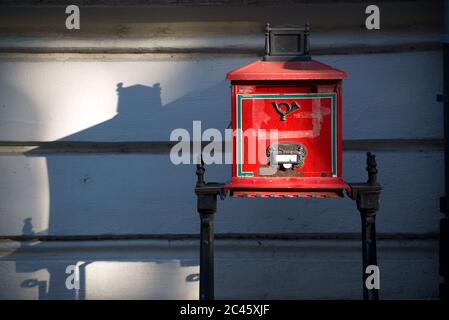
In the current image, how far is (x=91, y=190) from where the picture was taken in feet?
13.9

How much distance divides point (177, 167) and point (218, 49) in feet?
2.00

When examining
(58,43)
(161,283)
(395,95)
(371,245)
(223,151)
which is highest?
(58,43)

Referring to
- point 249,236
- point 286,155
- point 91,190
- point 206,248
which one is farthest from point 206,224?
point 91,190

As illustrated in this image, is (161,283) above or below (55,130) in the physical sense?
below

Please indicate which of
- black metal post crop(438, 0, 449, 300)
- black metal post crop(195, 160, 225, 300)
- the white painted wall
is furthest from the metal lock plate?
black metal post crop(438, 0, 449, 300)

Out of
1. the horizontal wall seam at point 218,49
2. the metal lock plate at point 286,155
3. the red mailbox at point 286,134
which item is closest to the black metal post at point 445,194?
the horizontal wall seam at point 218,49

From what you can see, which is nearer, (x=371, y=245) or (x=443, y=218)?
(x=371, y=245)

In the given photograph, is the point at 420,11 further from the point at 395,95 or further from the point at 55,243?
the point at 55,243

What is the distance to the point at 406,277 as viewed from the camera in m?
4.17

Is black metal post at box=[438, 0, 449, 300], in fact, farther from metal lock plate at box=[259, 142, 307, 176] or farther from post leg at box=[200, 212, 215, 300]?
post leg at box=[200, 212, 215, 300]

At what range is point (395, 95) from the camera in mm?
4164

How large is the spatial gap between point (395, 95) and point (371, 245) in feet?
3.43

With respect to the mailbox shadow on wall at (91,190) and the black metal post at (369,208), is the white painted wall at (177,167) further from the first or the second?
the black metal post at (369,208)

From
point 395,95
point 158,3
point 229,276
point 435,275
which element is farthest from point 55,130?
point 435,275
